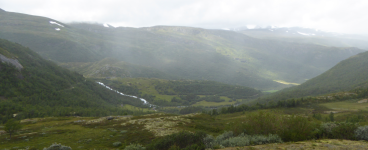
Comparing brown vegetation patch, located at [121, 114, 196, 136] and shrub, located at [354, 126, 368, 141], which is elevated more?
shrub, located at [354, 126, 368, 141]

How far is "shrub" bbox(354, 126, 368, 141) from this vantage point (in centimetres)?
2450

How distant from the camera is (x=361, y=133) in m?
25.0

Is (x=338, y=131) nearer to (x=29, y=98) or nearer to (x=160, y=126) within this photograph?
(x=160, y=126)

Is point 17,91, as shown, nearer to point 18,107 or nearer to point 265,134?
point 18,107

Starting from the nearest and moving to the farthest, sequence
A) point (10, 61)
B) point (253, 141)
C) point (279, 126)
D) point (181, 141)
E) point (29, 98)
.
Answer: point (253, 141)
point (279, 126)
point (181, 141)
point (29, 98)
point (10, 61)

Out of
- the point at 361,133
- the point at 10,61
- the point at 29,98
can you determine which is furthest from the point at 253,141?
the point at 10,61

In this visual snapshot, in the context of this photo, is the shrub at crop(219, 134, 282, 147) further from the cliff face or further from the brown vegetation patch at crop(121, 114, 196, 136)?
the cliff face

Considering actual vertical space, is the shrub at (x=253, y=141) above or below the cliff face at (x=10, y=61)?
below

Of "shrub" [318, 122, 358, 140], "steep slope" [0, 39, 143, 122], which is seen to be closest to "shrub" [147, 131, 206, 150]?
"shrub" [318, 122, 358, 140]

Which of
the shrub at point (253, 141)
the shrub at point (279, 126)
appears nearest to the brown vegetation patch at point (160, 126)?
the shrub at point (279, 126)

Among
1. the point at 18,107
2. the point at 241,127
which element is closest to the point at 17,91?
the point at 18,107

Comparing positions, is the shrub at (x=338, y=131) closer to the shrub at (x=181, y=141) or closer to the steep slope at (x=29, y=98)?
the shrub at (x=181, y=141)

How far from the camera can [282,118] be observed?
29500mm

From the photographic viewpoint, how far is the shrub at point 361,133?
965 inches
